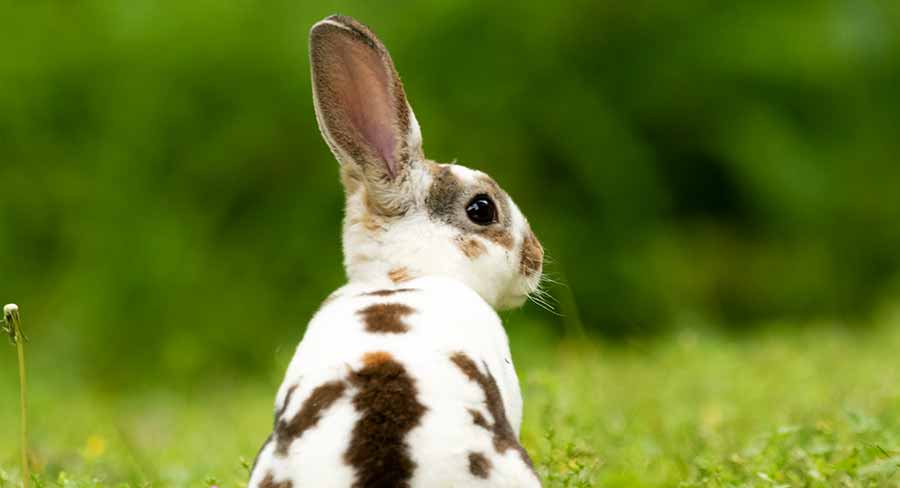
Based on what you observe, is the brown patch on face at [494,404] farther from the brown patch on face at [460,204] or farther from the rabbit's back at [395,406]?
the brown patch on face at [460,204]

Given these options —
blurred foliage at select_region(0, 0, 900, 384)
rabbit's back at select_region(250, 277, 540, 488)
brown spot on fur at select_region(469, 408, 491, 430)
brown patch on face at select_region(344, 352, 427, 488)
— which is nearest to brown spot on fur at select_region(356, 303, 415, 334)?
rabbit's back at select_region(250, 277, 540, 488)

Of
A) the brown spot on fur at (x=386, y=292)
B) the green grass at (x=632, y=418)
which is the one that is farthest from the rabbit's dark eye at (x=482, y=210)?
the green grass at (x=632, y=418)

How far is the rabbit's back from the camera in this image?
8.61 feet

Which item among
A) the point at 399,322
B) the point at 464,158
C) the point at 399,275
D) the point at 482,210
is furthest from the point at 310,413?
the point at 464,158

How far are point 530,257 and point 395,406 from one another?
3.73ft

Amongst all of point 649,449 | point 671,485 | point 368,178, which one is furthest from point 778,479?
point 368,178

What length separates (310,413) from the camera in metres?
2.75

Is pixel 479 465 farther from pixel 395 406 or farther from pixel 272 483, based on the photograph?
pixel 272 483

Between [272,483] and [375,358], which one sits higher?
[375,358]

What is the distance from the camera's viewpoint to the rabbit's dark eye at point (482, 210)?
139 inches

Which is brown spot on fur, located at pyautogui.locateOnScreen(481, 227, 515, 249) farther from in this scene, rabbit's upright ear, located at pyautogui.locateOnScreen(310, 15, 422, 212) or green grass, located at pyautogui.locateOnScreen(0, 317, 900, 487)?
green grass, located at pyautogui.locateOnScreen(0, 317, 900, 487)

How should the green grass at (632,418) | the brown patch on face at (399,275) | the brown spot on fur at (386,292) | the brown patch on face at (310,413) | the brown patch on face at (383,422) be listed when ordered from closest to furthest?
the brown patch on face at (383,422)
the brown patch on face at (310,413)
the brown spot on fur at (386,292)
the brown patch on face at (399,275)
the green grass at (632,418)

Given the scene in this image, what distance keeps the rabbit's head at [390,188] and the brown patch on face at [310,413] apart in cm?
64

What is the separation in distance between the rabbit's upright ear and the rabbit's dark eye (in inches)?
7.1
